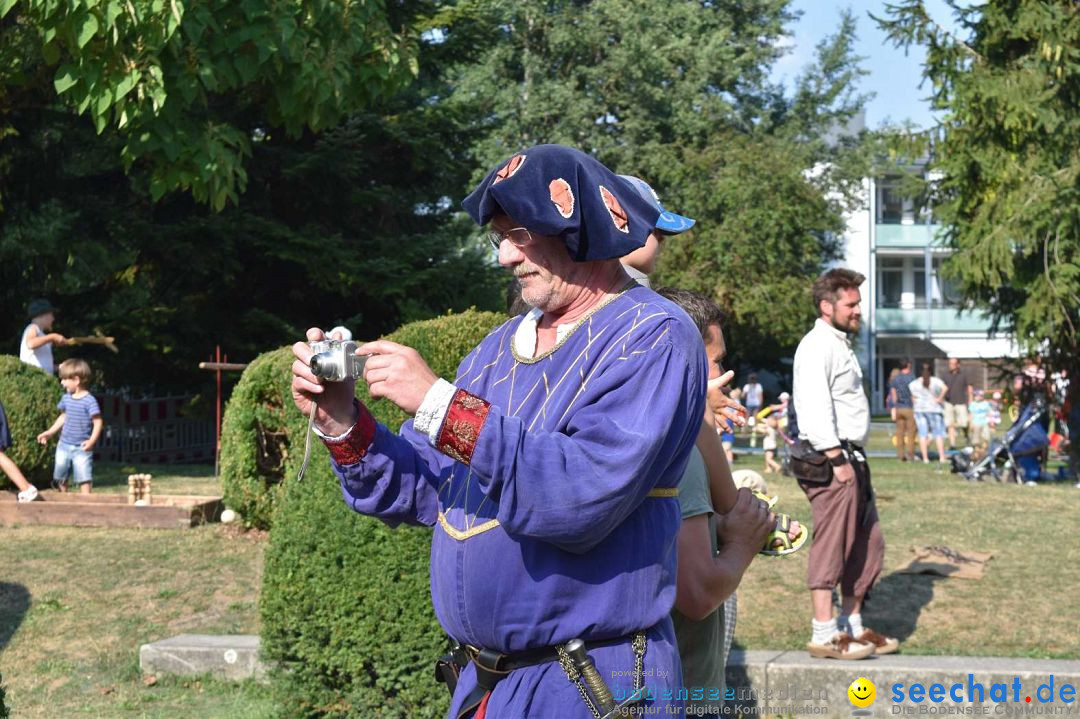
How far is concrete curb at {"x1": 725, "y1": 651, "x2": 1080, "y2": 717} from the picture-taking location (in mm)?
6066

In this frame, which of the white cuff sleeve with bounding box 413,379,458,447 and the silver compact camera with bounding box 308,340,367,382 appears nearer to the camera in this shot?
Answer: the white cuff sleeve with bounding box 413,379,458,447

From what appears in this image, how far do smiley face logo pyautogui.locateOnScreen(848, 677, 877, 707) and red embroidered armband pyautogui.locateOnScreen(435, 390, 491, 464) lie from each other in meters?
4.29

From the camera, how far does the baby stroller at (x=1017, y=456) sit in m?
18.0

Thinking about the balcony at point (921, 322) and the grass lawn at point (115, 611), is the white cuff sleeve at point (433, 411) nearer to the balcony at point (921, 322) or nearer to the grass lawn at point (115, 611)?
the grass lawn at point (115, 611)

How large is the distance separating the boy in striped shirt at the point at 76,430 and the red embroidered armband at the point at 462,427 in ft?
33.6

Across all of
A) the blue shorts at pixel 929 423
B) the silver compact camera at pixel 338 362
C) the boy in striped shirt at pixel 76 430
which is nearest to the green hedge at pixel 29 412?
the boy in striped shirt at pixel 76 430

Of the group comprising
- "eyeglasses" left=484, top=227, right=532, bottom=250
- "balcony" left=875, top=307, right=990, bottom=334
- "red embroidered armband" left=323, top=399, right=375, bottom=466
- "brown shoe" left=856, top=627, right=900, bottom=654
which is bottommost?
"brown shoe" left=856, top=627, right=900, bottom=654

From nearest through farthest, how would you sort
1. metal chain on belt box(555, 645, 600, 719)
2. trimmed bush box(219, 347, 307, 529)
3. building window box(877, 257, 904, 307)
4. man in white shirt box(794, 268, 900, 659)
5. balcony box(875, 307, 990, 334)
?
metal chain on belt box(555, 645, 600, 719), man in white shirt box(794, 268, 900, 659), trimmed bush box(219, 347, 307, 529), balcony box(875, 307, 990, 334), building window box(877, 257, 904, 307)

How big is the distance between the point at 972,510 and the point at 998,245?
7.56m

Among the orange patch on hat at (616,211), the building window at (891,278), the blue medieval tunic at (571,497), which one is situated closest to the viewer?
the blue medieval tunic at (571,497)

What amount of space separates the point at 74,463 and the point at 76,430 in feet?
1.01

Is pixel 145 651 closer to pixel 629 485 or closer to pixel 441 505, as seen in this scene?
pixel 441 505

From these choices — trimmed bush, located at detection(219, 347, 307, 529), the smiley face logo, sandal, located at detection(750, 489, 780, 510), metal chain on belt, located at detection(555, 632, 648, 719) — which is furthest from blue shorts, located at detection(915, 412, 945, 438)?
metal chain on belt, located at detection(555, 632, 648, 719)

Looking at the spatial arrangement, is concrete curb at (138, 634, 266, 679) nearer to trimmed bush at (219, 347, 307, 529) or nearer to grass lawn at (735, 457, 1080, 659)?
trimmed bush at (219, 347, 307, 529)
